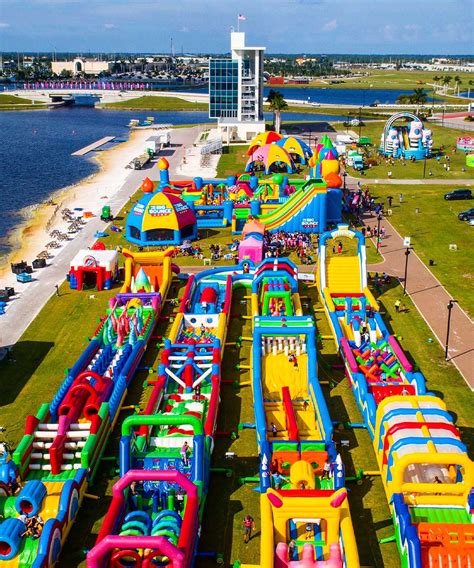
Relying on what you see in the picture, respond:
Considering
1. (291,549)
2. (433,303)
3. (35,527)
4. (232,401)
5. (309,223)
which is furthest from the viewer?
(309,223)

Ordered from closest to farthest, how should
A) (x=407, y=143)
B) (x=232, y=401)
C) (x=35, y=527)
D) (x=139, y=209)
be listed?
(x=35, y=527)
(x=232, y=401)
(x=139, y=209)
(x=407, y=143)

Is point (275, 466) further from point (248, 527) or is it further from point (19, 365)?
point (19, 365)

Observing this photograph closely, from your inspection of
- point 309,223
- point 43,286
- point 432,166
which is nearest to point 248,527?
point 43,286

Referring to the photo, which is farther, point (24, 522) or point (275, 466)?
point (275, 466)

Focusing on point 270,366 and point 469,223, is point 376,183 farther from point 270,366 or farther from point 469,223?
point 270,366

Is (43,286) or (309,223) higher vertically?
(309,223)
